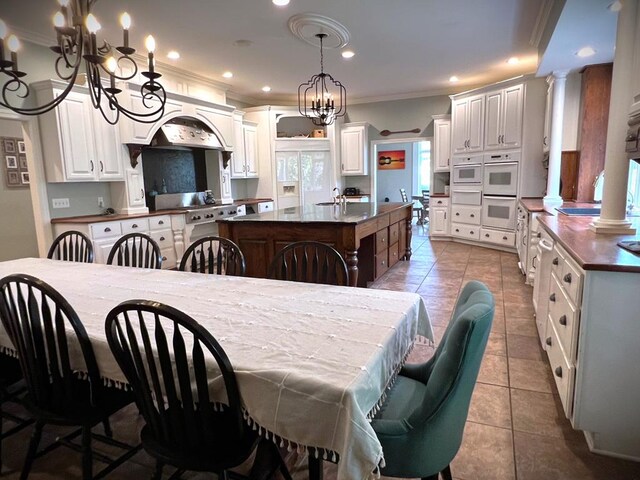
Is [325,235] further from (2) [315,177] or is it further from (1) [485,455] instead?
(2) [315,177]

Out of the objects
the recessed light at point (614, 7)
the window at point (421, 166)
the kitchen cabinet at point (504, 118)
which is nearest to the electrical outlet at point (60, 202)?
the recessed light at point (614, 7)

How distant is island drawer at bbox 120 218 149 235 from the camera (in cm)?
449

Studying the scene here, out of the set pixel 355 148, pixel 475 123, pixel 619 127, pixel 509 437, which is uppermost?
pixel 475 123

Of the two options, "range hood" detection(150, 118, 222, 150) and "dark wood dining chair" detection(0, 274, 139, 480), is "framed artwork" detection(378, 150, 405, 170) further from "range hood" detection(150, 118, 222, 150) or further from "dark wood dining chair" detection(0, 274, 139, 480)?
"dark wood dining chair" detection(0, 274, 139, 480)

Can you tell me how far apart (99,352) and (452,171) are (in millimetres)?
6519

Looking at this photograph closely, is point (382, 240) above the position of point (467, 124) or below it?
below

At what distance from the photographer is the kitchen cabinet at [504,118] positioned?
18.9ft

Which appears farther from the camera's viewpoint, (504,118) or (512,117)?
(504,118)

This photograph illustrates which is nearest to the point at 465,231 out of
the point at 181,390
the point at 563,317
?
the point at 563,317

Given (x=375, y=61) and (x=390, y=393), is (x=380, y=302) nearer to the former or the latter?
(x=390, y=393)

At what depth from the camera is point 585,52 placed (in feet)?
12.8

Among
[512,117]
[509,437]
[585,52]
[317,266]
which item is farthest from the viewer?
[512,117]

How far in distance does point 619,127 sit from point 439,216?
5045 millimetres

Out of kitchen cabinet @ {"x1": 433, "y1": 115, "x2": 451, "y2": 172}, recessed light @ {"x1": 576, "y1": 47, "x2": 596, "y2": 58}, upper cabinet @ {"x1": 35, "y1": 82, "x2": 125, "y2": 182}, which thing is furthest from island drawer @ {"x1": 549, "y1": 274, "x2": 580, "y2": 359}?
kitchen cabinet @ {"x1": 433, "y1": 115, "x2": 451, "y2": 172}
